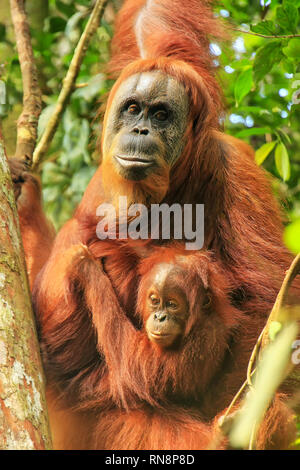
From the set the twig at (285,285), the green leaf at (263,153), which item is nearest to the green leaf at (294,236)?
the twig at (285,285)

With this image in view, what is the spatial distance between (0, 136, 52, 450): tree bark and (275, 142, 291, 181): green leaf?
2111 mm

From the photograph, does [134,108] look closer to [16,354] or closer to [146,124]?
[146,124]

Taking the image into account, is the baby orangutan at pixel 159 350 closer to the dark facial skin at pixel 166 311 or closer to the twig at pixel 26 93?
the dark facial skin at pixel 166 311

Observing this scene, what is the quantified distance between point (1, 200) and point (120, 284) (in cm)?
113

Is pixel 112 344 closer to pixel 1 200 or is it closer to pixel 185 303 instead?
pixel 185 303

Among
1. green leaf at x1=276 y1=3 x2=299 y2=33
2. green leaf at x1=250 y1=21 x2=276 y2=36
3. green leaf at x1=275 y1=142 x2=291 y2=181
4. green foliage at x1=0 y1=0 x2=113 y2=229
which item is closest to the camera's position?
green leaf at x1=276 y1=3 x2=299 y2=33

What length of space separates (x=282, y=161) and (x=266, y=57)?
0.90 m

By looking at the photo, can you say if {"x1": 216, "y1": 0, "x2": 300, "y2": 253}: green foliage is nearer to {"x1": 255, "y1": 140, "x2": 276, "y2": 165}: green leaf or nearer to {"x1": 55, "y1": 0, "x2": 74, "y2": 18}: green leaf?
{"x1": 255, "y1": 140, "x2": 276, "y2": 165}: green leaf

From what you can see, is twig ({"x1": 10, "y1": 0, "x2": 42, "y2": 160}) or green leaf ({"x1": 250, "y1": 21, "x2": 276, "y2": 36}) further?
twig ({"x1": 10, "y1": 0, "x2": 42, "y2": 160})

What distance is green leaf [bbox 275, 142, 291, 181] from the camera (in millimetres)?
4430

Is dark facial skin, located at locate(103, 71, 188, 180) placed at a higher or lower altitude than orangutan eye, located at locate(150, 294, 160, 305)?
higher

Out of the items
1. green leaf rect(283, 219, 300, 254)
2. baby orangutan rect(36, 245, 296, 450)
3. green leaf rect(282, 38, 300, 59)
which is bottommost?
baby orangutan rect(36, 245, 296, 450)

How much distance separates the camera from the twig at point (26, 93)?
13.7 feet

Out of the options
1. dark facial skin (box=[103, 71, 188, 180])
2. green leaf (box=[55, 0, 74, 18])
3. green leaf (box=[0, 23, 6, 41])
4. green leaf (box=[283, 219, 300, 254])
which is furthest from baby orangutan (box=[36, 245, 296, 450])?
→ green leaf (box=[55, 0, 74, 18])
